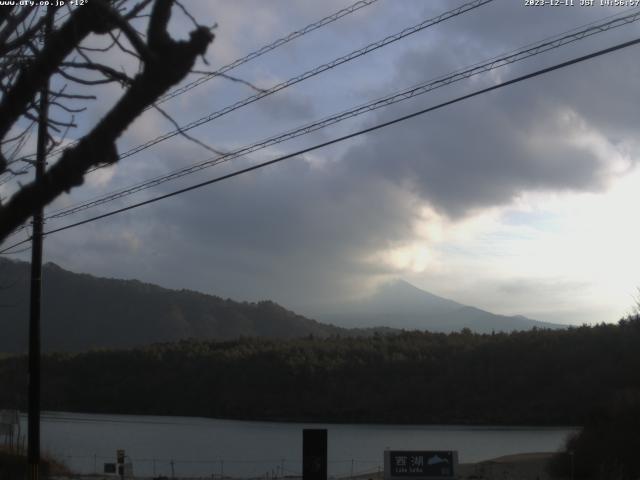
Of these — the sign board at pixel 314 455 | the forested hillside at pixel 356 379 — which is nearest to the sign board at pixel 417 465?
the sign board at pixel 314 455

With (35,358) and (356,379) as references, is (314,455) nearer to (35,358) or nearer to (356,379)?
(35,358)

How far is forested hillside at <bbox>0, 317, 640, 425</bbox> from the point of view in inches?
2746

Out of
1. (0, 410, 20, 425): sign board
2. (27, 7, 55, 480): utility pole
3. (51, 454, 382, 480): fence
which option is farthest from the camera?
(51, 454, 382, 480): fence

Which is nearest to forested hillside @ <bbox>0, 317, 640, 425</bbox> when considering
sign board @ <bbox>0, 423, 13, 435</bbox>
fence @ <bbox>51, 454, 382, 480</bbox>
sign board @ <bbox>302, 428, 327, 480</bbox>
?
fence @ <bbox>51, 454, 382, 480</bbox>

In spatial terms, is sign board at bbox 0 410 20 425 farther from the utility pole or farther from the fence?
the fence

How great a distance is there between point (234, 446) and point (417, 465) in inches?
968

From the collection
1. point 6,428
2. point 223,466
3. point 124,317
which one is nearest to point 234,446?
point 223,466

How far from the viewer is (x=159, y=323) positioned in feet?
502

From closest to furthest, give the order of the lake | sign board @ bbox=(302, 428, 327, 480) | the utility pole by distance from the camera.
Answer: sign board @ bbox=(302, 428, 327, 480) < the utility pole < the lake

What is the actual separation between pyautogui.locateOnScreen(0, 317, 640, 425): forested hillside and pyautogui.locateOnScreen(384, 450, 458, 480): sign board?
1692 inches

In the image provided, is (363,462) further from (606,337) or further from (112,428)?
(606,337)

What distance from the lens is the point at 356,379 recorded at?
82.4m

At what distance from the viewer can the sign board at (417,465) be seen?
22172mm

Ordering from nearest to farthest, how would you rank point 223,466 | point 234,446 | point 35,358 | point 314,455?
1. point 314,455
2. point 35,358
3. point 223,466
4. point 234,446
